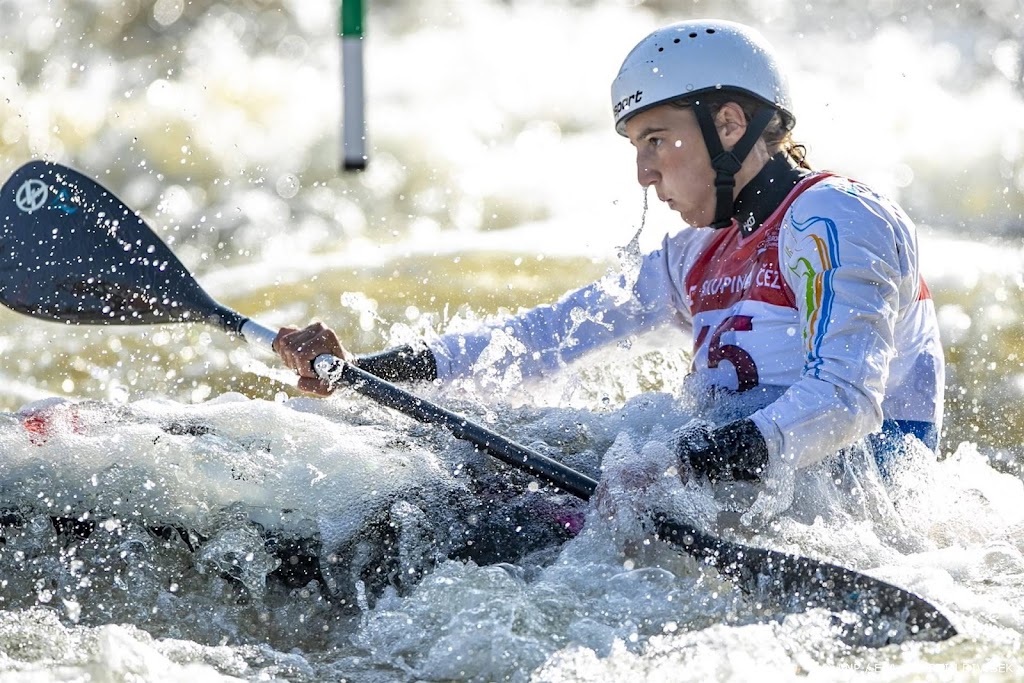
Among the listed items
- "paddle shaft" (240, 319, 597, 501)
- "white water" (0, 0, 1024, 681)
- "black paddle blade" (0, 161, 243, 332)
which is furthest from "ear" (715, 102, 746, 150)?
"black paddle blade" (0, 161, 243, 332)

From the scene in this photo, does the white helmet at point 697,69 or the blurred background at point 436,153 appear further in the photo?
the blurred background at point 436,153

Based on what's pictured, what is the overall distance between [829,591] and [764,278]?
3.03 feet

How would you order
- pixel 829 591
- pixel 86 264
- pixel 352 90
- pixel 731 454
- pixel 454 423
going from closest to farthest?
pixel 829 591 < pixel 731 454 < pixel 454 423 < pixel 86 264 < pixel 352 90

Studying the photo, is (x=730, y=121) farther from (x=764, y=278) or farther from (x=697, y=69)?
(x=764, y=278)

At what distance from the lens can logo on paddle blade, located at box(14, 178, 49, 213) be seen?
423 cm

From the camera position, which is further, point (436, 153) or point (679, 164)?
point (436, 153)

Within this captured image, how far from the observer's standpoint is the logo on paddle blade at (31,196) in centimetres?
423

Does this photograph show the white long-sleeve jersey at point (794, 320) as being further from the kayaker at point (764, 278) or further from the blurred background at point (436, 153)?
the blurred background at point (436, 153)

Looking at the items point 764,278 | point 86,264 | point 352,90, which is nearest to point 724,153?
point 764,278

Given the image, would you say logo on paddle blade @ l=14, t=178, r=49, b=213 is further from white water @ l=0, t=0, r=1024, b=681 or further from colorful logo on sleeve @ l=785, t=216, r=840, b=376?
colorful logo on sleeve @ l=785, t=216, r=840, b=376

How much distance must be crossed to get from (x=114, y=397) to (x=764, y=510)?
145 inches

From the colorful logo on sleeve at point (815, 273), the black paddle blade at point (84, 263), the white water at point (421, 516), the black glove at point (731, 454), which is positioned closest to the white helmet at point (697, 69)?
the colorful logo on sleeve at point (815, 273)

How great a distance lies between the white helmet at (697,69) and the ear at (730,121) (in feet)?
0.17

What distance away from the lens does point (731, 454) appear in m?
3.01
